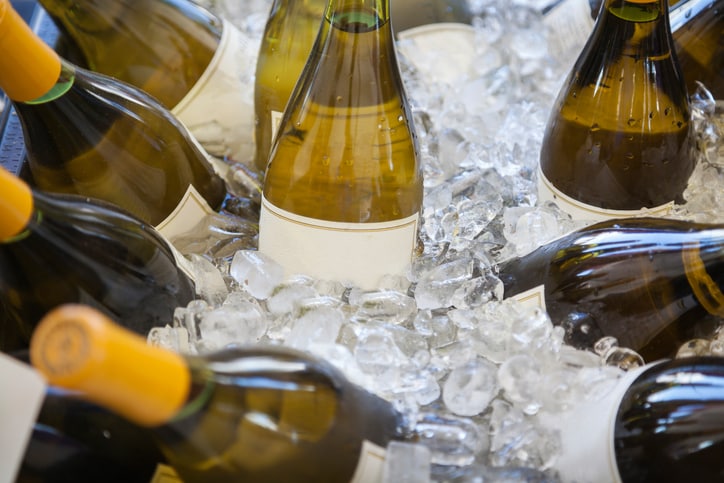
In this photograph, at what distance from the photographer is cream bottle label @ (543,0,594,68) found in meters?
1.33

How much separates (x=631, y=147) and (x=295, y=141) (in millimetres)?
416

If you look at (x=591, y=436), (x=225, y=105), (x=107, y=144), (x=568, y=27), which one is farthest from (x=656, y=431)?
(x=568, y=27)

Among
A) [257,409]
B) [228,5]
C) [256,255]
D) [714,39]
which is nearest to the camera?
[257,409]

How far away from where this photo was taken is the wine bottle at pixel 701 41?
1.09m

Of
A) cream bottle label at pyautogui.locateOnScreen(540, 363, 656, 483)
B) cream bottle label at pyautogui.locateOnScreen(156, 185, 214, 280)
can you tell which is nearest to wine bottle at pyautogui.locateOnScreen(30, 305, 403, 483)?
cream bottle label at pyautogui.locateOnScreen(540, 363, 656, 483)

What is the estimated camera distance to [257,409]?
57cm

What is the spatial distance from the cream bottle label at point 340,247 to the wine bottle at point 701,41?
55cm

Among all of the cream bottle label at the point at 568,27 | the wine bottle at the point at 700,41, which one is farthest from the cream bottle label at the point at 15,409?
the cream bottle label at the point at 568,27

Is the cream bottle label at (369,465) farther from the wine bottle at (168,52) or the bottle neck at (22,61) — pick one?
the wine bottle at (168,52)

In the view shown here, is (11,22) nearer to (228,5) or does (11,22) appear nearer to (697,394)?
(697,394)

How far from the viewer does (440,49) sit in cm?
145

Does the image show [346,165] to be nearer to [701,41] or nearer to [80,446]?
[80,446]

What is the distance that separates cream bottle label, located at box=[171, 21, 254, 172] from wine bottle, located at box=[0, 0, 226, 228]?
0.16 m

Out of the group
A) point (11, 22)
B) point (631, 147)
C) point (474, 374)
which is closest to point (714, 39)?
point (631, 147)
